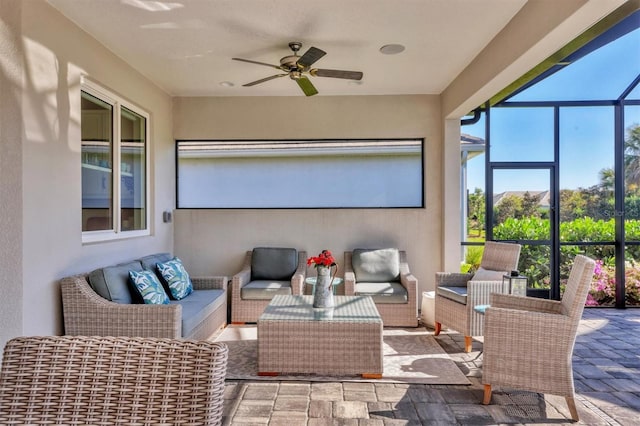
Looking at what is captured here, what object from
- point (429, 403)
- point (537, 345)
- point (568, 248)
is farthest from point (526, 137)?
point (429, 403)

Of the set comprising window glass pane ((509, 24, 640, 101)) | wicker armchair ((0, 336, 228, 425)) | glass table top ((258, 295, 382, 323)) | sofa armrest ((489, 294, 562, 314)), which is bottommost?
glass table top ((258, 295, 382, 323))

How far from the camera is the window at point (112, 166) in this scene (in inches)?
132

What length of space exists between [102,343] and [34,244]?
2.18 m

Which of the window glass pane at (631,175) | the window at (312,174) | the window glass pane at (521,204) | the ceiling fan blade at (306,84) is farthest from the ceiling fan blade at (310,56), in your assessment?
the window glass pane at (631,175)

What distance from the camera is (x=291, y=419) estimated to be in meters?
2.35

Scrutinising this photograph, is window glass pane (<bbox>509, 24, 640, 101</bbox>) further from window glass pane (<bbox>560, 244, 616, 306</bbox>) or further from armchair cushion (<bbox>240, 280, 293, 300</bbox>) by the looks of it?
armchair cushion (<bbox>240, 280, 293, 300</bbox>)

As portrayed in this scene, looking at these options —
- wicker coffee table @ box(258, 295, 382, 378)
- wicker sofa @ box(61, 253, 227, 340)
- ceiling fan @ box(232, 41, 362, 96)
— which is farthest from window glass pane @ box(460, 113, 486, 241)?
wicker sofa @ box(61, 253, 227, 340)

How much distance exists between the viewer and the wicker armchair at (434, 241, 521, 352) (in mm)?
3492

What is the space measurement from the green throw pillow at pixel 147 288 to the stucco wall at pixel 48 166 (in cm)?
49

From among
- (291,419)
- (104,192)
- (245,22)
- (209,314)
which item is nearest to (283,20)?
(245,22)

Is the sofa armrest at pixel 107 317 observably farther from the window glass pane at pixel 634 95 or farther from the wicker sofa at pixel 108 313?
the window glass pane at pixel 634 95

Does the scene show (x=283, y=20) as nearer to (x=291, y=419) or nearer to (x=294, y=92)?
(x=294, y=92)

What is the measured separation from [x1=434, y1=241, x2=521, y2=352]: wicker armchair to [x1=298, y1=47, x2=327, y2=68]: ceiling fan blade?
2.54 meters

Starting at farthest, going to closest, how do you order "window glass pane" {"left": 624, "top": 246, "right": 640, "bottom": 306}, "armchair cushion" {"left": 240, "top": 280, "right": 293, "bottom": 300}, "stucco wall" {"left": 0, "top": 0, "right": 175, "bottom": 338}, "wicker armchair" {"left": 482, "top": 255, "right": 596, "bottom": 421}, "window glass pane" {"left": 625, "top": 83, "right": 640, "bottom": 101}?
"window glass pane" {"left": 624, "top": 246, "right": 640, "bottom": 306}, "window glass pane" {"left": 625, "top": 83, "right": 640, "bottom": 101}, "armchair cushion" {"left": 240, "top": 280, "right": 293, "bottom": 300}, "stucco wall" {"left": 0, "top": 0, "right": 175, "bottom": 338}, "wicker armchair" {"left": 482, "top": 255, "right": 596, "bottom": 421}
